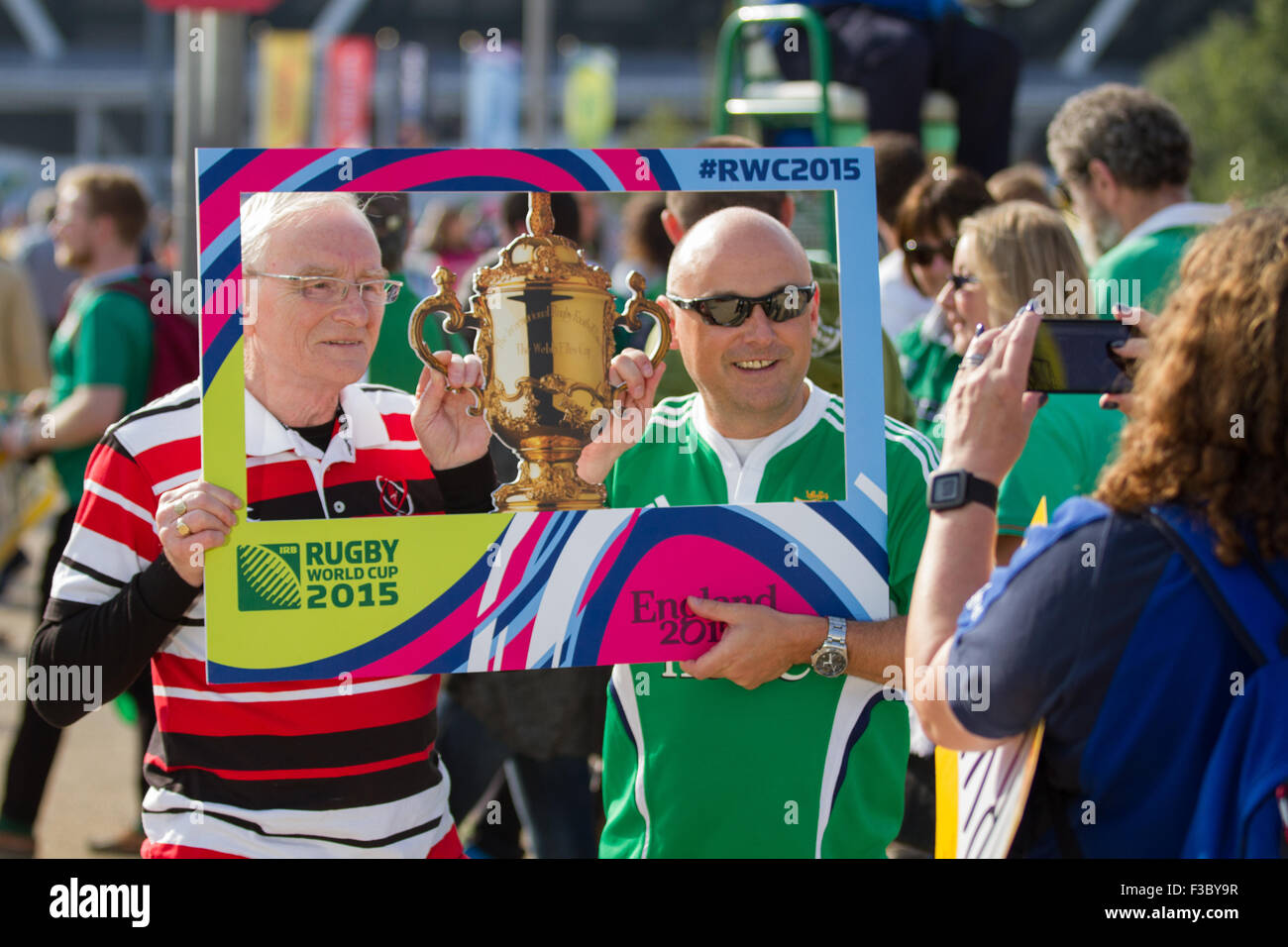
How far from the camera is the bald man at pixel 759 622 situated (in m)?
2.18

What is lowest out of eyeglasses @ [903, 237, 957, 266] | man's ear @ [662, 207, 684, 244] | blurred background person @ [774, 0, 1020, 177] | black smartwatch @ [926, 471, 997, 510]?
black smartwatch @ [926, 471, 997, 510]

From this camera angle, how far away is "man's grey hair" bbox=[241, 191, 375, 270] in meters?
2.06

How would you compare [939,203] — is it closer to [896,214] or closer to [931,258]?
[931,258]

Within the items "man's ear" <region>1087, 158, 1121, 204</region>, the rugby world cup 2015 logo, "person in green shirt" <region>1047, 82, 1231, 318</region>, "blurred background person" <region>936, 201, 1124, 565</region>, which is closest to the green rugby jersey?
the rugby world cup 2015 logo

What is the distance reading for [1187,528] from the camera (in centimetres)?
161

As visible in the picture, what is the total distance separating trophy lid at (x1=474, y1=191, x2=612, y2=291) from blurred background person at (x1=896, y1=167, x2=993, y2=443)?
1711 mm

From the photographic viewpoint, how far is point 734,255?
2180 millimetres

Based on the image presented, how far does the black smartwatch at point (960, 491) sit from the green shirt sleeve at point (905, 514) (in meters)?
0.40

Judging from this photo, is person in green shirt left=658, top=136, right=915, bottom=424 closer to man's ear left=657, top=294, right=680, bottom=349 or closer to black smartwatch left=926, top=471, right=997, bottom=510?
man's ear left=657, top=294, right=680, bottom=349

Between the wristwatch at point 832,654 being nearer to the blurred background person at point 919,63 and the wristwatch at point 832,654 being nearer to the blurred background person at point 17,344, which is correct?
the blurred background person at point 919,63

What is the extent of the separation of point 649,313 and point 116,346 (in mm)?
2756

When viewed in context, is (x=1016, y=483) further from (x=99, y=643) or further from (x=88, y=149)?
(x=88, y=149)

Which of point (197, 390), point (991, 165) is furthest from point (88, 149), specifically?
point (197, 390)

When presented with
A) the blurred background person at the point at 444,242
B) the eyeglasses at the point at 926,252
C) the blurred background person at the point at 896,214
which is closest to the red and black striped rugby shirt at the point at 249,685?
the eyeglasses at the point at 926,252
